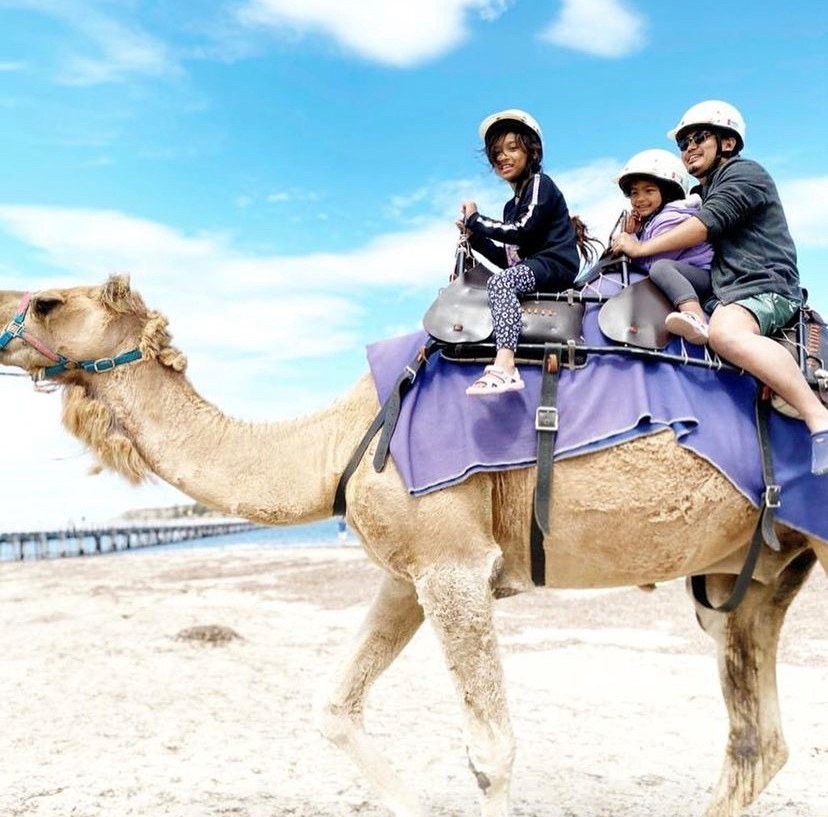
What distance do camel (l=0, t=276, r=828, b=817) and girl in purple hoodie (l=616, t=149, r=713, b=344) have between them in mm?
651

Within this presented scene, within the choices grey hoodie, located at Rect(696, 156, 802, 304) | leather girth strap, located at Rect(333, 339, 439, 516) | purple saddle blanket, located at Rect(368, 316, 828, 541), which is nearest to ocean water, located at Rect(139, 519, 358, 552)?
leather girth strap, located at Rect(333, 339, 439, 516)

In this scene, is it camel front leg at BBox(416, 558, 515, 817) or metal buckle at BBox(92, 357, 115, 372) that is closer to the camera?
camel front leg at BBox(416, 558, 515, 817)

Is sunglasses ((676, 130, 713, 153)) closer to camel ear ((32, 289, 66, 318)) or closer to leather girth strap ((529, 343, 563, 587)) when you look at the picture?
leather girth strap ((529, 343, 563, 587))

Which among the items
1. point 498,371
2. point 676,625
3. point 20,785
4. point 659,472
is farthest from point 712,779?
point 676,625

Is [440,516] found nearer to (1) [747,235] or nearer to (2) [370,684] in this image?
(2) [370,684]

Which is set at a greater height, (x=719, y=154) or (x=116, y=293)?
(x=719, y=154)

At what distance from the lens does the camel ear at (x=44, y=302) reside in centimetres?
501

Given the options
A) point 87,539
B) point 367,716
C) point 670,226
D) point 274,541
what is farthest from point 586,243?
point 274,541

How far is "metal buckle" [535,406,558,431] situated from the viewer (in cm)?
429

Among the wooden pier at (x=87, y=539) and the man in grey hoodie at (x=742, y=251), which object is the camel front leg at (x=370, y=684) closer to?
the man in grey hoodie at (x=742, y=251)

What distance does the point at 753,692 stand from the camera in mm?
5102

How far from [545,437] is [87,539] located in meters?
68.0

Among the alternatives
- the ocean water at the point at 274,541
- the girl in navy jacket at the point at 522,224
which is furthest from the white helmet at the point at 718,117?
the ocean water at the point at 274,541

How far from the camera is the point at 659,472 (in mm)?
4266
